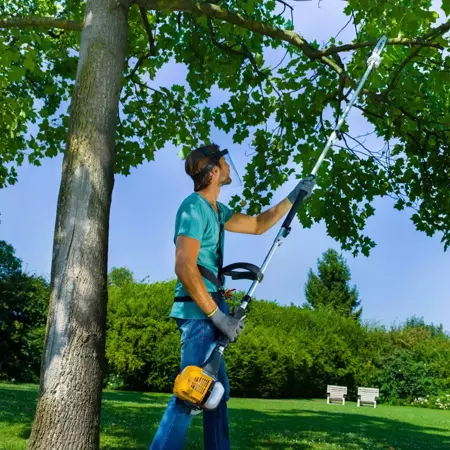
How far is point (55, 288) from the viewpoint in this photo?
17.8 ft

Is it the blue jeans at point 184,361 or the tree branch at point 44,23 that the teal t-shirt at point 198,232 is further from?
the tree branch at point 44,23

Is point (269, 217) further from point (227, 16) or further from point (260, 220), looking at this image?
point (227, 16)

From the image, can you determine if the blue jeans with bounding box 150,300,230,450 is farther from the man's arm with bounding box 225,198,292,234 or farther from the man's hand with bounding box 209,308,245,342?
the man's arm with bounding box 225,198,292,234

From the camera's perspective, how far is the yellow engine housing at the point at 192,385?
159 inches

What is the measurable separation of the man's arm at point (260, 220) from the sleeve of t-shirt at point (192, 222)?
0.71m

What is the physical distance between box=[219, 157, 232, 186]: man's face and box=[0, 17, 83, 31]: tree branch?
4.15 m

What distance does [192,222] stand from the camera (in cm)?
420

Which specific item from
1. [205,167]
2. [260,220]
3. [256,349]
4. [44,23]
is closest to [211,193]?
[205,167]

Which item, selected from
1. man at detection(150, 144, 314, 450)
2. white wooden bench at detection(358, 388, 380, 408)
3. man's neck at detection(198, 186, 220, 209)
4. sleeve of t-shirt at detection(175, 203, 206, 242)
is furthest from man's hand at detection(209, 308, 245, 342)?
white wooden bench at detection(358, 388, 380, 408)

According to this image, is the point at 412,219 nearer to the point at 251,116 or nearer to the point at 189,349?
the point at 251,116

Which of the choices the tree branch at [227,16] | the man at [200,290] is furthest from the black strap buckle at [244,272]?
the tree branch at [227,16]

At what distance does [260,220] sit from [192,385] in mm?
1501

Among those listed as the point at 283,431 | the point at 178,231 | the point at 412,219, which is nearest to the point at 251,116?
the point at 412,219

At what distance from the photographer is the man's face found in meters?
4.61
